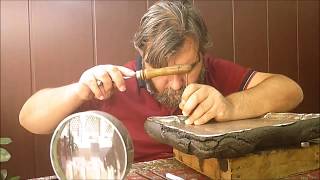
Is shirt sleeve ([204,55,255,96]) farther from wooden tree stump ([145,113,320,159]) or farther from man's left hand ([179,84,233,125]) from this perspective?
wooden tree stump ([145,113,320,159])

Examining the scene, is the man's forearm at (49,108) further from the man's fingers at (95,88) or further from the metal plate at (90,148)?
the metal plate at (90,148)

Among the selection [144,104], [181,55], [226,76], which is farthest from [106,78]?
[226,76]

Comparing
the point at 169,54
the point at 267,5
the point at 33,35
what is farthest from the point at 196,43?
the point at 267,5

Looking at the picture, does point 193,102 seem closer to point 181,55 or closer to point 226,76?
point 181,55

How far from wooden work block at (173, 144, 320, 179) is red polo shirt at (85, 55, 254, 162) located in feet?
1.04

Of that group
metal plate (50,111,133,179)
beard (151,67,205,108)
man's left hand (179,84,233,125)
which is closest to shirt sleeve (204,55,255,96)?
beard (151,67,205,108)

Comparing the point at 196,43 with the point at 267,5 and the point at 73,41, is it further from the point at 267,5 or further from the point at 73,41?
the point at 267,5

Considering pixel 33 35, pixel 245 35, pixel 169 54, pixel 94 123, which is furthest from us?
pixel 245 35

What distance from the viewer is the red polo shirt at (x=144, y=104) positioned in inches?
39.7

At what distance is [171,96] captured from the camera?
3.33ft

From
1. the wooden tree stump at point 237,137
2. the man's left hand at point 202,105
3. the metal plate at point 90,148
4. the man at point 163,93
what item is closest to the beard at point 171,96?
the man at point 163,93

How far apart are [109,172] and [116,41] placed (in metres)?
0.79

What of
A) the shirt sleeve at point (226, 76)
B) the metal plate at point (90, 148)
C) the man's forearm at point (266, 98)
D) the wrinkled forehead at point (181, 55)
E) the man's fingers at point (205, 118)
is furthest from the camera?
the shirt sleeve at point (226, 76)

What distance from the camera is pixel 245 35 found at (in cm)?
151
